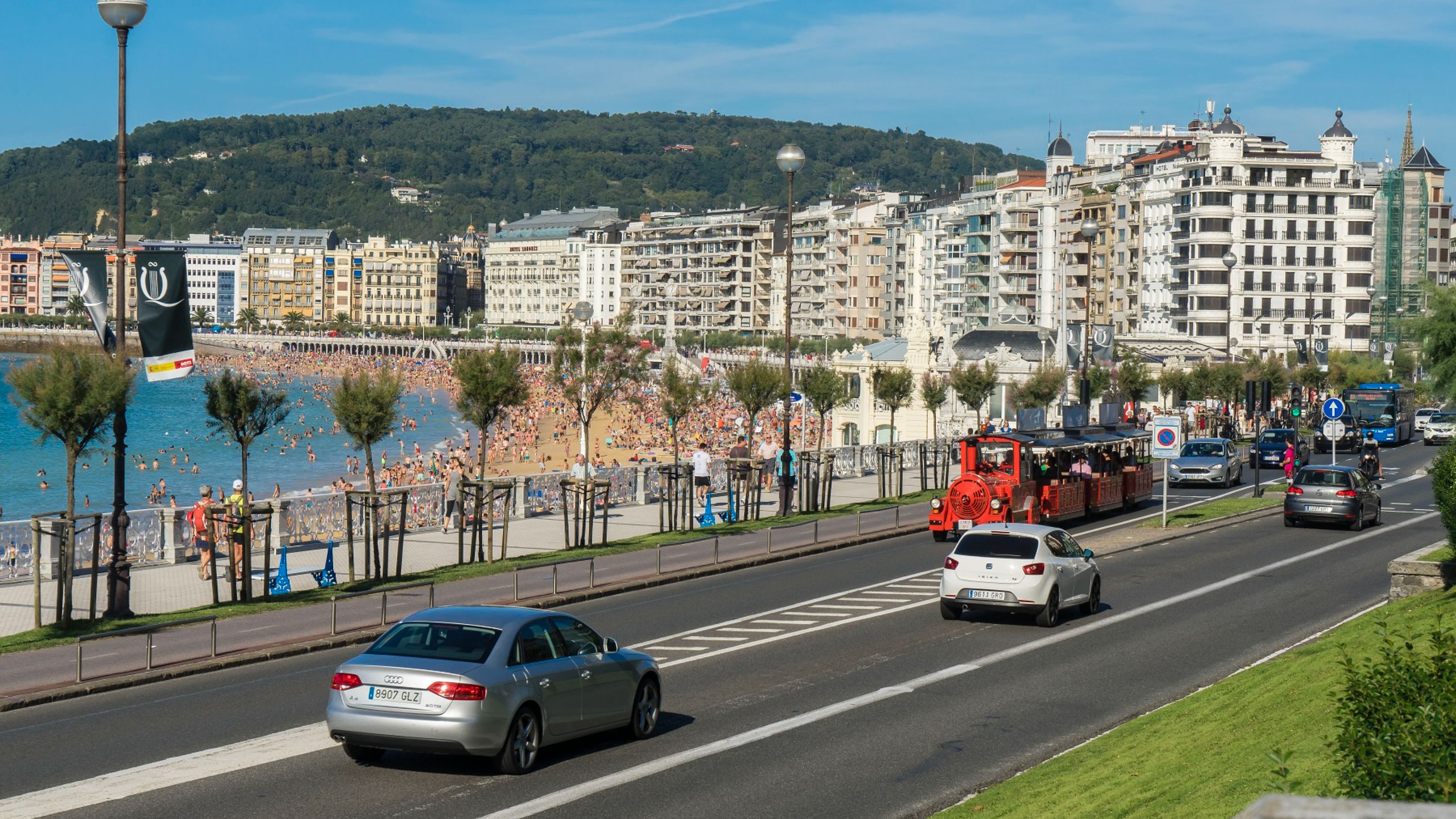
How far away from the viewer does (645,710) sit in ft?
51.5

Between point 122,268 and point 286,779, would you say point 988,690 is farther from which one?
point 122,268

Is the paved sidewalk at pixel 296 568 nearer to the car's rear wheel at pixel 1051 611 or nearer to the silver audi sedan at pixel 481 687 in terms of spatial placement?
the silver audi sedan at pixel 481 687

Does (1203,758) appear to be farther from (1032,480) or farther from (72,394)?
(1032,480)

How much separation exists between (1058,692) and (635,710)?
5367 mm

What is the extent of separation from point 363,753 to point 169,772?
1612 millimetres

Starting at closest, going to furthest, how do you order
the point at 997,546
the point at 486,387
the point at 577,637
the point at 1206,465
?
the point at 577,637 → the point at 997,546 → the point at 486,387 → the point at 1206,465

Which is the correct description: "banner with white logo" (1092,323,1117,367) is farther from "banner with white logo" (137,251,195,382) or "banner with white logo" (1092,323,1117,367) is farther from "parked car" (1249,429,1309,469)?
"banner with white logo" (137,251,195,382)

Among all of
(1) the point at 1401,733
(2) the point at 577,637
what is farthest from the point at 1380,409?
(1) the point at 1401,733

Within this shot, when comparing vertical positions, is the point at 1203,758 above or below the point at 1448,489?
below

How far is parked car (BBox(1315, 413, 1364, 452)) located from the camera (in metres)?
65.7

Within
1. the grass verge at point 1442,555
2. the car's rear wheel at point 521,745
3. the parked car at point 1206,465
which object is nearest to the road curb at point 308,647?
the car's rear wheel at point 521,745

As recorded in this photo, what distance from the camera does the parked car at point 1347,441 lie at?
65.7 m

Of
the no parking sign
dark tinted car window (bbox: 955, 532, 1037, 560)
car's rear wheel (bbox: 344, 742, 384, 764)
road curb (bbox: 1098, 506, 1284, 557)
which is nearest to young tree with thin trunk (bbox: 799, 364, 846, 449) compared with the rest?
road curb (bbox: 1098, 506, 1284, 557)

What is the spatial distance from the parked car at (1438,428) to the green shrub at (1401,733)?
67.4 meters
